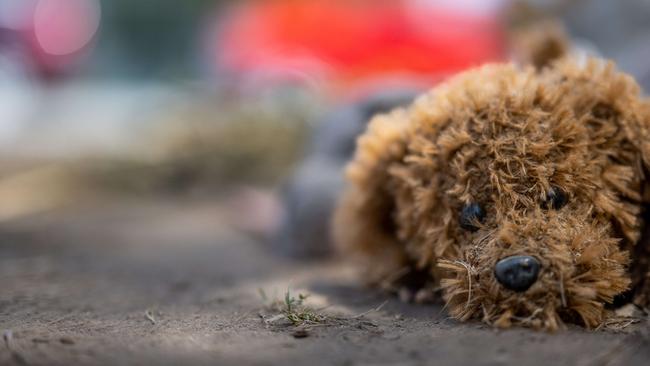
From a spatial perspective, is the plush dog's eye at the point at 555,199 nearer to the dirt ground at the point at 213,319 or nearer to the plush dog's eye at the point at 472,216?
the plush dog's eye at the point at 472,216

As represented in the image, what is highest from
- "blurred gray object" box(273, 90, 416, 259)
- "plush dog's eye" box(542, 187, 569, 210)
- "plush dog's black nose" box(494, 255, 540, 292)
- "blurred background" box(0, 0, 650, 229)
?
"blurred background" box(0, 0, 650, 229)

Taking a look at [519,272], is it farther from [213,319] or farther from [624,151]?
[213,319]

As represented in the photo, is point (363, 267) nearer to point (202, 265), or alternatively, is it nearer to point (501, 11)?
point (202, 265)

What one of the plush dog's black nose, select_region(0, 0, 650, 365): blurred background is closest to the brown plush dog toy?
the plush dog's black nose

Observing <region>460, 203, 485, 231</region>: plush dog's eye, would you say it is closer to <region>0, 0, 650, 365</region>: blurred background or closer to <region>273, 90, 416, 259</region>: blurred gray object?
<region>0, 0, 650, 365</region>: blurred background

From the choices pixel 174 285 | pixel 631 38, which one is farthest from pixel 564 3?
pixel 174 285

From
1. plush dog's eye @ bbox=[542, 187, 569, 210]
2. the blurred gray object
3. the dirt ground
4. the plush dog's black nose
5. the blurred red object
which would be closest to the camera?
the dirt ground
